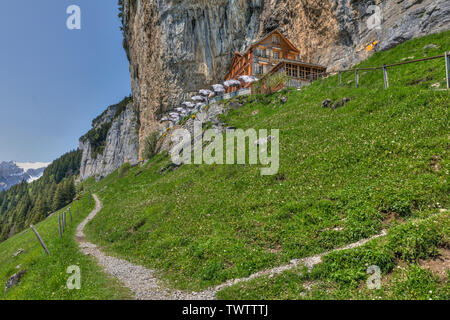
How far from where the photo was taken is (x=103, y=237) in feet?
65.7

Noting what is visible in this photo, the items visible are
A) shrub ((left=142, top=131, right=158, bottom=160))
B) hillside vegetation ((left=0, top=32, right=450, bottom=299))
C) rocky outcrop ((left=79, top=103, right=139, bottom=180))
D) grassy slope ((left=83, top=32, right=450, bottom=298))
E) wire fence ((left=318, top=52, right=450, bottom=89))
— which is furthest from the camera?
rocky outcrop ((left=79, top=103, right=139, bottom=180))

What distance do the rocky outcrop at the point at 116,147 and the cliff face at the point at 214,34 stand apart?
38795 millimetres

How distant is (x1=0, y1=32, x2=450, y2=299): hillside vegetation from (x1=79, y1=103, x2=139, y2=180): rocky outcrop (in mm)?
103643

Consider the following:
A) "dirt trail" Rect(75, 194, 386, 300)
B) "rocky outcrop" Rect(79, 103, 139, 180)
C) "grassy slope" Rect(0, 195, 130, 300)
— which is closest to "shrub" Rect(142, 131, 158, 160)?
"grassy slope" Rect(0, 195, 130, 300)

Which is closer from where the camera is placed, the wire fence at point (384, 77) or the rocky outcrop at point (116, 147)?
the wire fence at point (384, 77)

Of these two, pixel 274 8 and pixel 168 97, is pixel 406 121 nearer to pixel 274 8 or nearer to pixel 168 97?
pixel 274 8

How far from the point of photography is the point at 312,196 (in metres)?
12.2

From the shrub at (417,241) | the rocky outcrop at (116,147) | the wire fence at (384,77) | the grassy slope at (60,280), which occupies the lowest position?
the grassy slope at (60,280)

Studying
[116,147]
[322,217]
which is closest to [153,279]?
[322,217]

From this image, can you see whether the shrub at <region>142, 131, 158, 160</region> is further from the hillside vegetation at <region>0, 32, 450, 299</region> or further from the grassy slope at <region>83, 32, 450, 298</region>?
the hillside vegetation at <region>0, 32, 450, 299</region>

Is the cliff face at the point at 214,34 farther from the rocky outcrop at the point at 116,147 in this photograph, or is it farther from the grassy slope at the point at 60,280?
the grassy slope at the point at 60,280

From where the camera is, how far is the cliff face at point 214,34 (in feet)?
138

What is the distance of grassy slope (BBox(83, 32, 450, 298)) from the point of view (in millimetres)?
9648

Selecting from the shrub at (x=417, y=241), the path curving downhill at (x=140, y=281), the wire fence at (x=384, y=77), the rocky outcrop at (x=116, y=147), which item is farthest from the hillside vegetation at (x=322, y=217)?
the rocky outcrop at (x=116, y=147)
